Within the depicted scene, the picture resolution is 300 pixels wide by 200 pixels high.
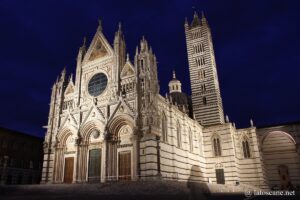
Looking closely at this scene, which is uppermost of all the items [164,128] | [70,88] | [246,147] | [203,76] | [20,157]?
[203,76]

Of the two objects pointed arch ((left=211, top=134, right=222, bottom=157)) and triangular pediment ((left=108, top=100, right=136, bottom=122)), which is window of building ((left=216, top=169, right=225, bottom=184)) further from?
triangular pediment ((left=108, top=100, right=136, bottom=122))

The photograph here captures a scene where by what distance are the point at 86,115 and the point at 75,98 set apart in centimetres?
346

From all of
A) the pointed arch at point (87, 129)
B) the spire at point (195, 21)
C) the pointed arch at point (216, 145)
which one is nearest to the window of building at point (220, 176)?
the pointed arch at point (216, 145)

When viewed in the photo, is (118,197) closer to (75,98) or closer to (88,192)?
(88,192)

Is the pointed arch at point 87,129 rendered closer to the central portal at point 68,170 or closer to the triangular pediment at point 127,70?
the central portal at point 68,170

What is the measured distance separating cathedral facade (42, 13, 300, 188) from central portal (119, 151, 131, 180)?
0.28 ft

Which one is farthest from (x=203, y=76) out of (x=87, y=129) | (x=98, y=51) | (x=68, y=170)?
(x=68, y=170)

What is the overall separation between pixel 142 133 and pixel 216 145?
50.6ft

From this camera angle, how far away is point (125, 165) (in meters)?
21.1

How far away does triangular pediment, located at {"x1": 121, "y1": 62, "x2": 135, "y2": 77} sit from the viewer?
2400cm

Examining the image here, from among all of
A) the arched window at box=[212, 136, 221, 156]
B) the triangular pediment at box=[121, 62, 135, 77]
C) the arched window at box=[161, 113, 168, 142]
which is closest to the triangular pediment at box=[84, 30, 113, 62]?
the triangular pediment at box=[121, 62, 135, 77]

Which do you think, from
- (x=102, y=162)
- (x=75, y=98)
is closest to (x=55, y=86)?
(x=75, y=98)

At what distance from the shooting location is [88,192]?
15453 mm

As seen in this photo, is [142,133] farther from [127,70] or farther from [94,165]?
[127,70]
